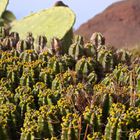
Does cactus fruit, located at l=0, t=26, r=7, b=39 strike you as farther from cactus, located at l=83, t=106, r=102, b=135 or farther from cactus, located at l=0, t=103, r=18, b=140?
cactus, located at l=83, t=106, r=102, b=135

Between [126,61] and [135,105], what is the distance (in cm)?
170

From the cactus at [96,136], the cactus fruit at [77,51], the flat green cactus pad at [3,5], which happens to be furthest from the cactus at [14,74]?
the flat green cactus pad at [3,5]

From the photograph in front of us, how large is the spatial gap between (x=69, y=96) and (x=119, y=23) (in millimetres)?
37290

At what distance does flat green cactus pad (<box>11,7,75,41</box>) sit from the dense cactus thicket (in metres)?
1.61

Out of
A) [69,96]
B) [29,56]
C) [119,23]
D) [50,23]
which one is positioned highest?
[119,23]

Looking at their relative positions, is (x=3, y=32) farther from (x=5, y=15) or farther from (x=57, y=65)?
(x=5, y=15)

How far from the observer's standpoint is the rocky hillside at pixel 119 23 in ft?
129

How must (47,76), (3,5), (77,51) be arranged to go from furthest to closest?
(3,5), (77,51), (47,76)

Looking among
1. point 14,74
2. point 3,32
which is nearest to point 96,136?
point 14,74

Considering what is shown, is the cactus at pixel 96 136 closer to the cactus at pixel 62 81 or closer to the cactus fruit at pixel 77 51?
the cactus at pixel 62 81

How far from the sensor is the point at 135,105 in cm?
390

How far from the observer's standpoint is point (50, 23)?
7.48 m

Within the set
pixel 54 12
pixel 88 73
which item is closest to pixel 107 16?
pixel 54 12

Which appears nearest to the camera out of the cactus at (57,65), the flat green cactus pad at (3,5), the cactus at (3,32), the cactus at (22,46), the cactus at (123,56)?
the cactus at (57,65)
